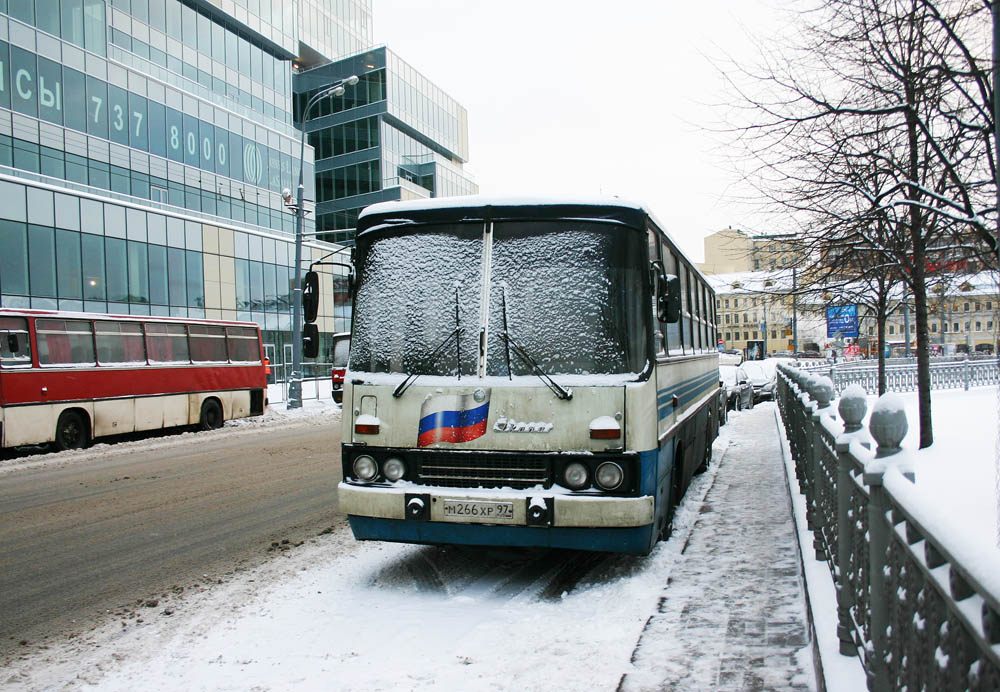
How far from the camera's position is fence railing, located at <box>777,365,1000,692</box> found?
1.54 m

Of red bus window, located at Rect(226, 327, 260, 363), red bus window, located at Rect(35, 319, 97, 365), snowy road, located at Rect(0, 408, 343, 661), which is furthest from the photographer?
red bus window, located at Rect(226, 327, 260, 363)

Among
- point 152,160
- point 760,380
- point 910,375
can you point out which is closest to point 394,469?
point 910,375

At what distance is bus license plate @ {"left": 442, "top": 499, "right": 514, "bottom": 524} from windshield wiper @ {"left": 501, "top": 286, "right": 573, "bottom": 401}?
31.5 inches

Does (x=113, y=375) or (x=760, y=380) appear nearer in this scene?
(x=113, y=375)

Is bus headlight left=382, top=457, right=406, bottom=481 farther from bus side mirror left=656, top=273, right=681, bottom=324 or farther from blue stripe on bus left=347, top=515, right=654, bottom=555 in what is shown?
bus side mirror left=656, top=273, right=681, bottom=324

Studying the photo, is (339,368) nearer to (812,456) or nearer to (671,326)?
(671,326)

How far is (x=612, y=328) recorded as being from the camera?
209 inches

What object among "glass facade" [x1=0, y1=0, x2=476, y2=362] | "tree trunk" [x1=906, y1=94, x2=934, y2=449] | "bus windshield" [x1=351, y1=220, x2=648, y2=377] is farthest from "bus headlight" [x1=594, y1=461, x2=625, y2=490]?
"glass facade" [x1=0, y1=0, x2=476, y2=362]

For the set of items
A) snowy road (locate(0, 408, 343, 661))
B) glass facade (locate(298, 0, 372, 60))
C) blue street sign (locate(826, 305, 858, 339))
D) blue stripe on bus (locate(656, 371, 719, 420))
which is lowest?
snowy road (locate(0, 408, 343, 661))

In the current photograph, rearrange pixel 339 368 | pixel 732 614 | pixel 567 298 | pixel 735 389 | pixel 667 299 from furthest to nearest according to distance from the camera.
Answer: pixel 339 368, pixel 735 389, pixel 667 299, pixel 567 298, pixel 732 614

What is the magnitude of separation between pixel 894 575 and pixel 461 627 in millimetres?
2784

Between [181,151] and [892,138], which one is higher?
[181,151]

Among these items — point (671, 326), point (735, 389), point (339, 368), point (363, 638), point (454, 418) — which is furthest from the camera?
point (339, 368)

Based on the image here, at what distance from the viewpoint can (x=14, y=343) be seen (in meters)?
14.7
